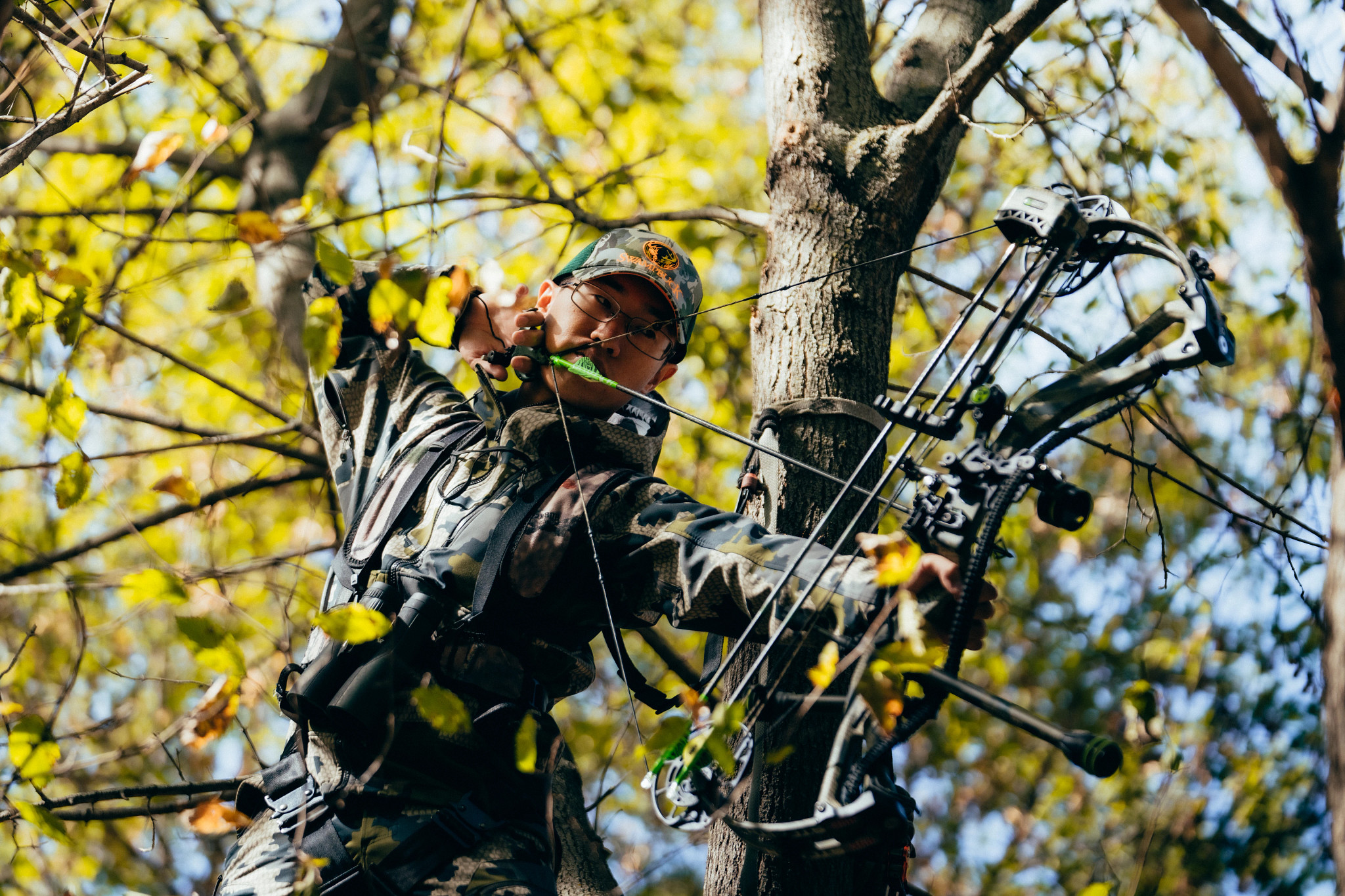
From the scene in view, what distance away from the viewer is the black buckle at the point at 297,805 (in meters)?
2.40

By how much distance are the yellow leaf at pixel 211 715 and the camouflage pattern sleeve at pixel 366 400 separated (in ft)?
2.65

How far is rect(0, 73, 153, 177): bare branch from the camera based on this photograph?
225 cm

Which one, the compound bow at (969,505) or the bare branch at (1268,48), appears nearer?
the compound bow at (969,505)

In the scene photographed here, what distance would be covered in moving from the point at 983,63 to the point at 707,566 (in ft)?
5.77

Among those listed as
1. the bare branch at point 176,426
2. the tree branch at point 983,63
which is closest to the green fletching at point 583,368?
the tree branch at point 983,63

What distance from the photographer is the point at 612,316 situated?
9.60 ft

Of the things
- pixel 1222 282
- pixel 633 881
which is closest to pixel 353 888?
pixel 633 881

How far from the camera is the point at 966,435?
823 cm

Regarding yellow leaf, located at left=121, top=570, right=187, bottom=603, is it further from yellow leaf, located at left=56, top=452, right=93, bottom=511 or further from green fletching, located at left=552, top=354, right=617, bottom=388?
green fletching, located at left=552, top=354, right=617, bottom=388

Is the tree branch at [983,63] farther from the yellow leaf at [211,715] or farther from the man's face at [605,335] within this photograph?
the yellow leaf at [211,715]

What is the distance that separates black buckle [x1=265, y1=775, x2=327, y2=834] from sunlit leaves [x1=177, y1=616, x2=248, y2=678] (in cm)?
48

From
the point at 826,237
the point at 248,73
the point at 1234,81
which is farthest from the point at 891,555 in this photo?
the point at 248,73

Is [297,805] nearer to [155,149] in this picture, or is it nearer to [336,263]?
[336,263]

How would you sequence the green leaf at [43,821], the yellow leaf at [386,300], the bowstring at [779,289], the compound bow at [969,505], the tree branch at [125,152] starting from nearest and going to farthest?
the compound bow at [969,505] < the yellow leaf at [386,300] < the green leaf at [43,821] < the bowstring at [779,289] < the tree branch at [125,152]
